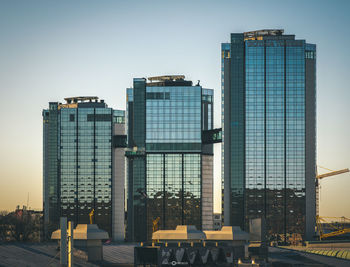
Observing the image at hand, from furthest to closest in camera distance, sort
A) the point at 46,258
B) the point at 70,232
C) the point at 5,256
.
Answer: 1. the point at 46,258
2. the point at 5,256
3. the point at 70,232

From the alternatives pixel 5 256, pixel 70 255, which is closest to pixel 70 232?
pixel 70 255

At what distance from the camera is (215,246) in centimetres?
19512

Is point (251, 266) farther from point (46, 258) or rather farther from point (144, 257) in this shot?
point (46, 258)

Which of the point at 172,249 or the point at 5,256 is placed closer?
the point at 5,256

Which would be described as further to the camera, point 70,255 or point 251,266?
point 251,266

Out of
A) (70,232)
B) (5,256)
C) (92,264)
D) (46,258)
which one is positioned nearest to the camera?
(70,232)

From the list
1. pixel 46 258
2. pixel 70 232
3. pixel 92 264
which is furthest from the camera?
pixel 92 264

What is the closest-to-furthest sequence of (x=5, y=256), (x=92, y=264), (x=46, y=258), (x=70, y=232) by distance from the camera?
1. (x=70, y=232)
2. (x=5, y=256)
3. (x=46, y=258)
4. (x=92, y=264)

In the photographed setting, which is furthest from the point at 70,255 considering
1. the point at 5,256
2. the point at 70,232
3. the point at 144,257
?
the point at 144,257

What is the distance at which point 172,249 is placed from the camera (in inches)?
7594

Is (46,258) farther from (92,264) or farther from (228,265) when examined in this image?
(228,265)

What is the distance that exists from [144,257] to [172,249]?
7762 millimetres

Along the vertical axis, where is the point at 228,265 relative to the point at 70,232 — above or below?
below

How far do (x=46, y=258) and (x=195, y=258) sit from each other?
38.0 meters
